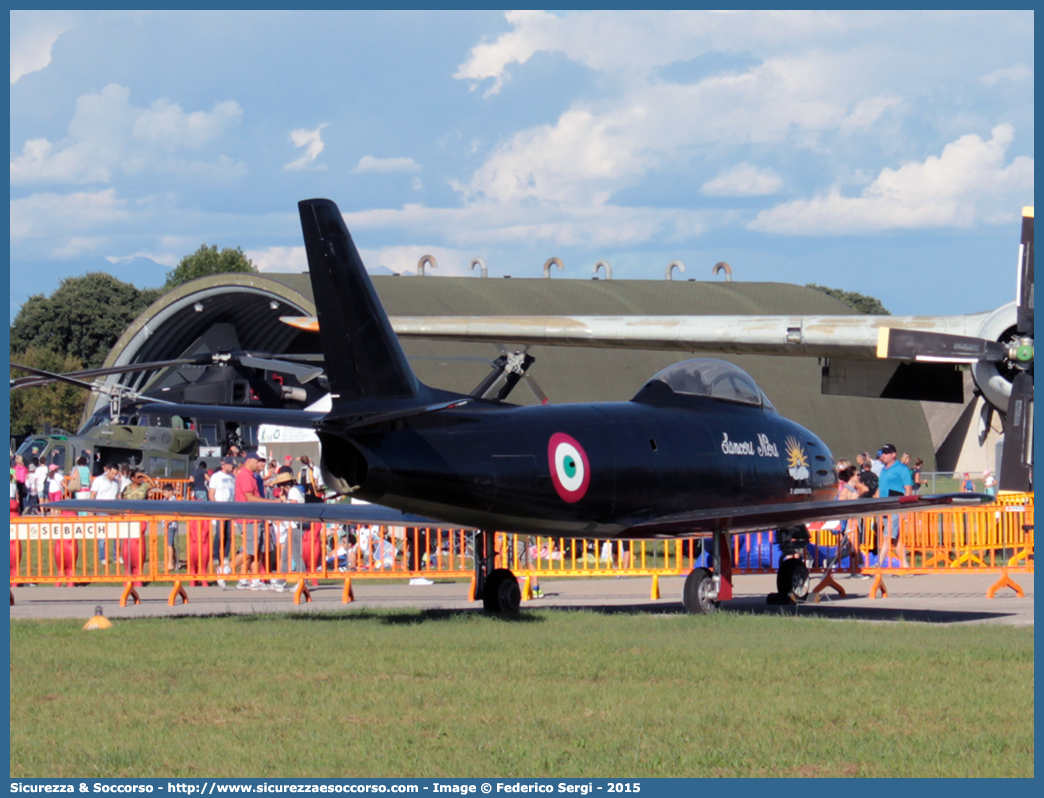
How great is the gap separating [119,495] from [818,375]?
3256 centimetres

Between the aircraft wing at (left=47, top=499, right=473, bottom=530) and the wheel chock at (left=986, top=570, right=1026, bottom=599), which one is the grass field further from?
the wheel chock at (left=986, top=570, right=1026, bottom=599)

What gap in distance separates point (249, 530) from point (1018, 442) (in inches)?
436

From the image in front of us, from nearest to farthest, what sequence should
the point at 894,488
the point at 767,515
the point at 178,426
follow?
the point at 767,515 → the point at 894,488 → the point at 178,426

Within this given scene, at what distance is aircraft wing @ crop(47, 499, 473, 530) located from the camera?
13.3m

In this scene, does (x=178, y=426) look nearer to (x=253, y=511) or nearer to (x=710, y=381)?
(x=253, y=511)

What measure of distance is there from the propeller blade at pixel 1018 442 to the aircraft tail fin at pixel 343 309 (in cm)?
845

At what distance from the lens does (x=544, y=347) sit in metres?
45.4

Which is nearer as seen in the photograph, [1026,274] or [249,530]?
[1026,274]

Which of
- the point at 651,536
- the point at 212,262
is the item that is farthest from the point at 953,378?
the point at 212,262

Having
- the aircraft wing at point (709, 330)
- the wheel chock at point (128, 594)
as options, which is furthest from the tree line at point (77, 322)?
the wheel chock at point (128, 594)

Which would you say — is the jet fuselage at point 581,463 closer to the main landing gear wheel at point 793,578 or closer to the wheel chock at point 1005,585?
the main landing gear wheel at point 793,578

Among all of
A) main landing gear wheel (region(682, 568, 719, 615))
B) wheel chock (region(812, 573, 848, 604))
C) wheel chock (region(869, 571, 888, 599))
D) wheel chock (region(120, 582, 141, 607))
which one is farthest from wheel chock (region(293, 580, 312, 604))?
wheel chock (region(869, 571, 888, 599))

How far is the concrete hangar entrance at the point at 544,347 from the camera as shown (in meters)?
43.3

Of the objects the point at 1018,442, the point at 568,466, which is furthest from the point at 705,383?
the point at 1018,442
